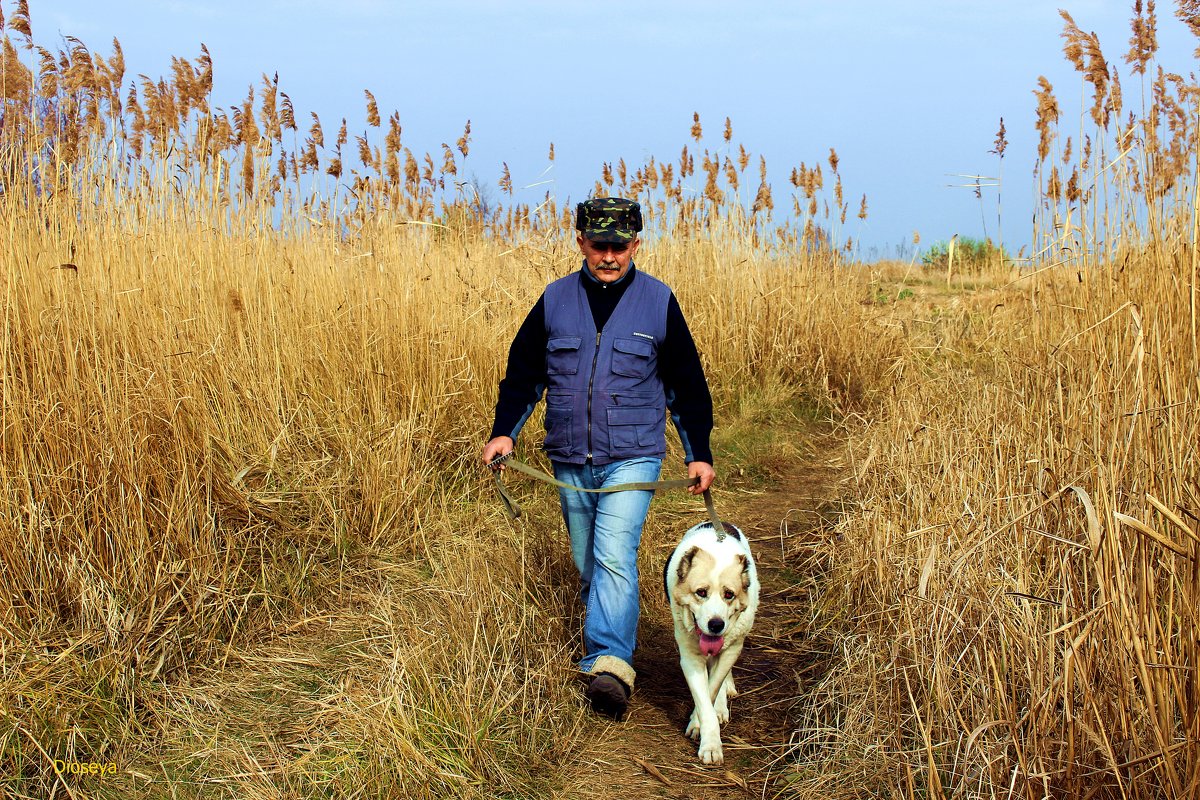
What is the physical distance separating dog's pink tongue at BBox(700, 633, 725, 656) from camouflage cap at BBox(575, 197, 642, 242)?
1.41m

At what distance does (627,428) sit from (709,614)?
2.37 feet

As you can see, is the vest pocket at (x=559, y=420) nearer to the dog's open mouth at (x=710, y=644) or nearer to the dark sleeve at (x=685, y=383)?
the dark sleeve at (x=685, y=383)

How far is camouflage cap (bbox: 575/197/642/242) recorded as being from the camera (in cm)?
337

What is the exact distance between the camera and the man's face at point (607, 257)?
11.2 feet

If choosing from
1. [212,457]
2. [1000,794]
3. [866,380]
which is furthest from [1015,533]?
[866,380]

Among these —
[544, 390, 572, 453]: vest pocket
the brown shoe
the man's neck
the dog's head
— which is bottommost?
the brown shoe

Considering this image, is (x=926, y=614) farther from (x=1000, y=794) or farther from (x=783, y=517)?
(x=783, y=517)

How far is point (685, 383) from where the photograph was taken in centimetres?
359

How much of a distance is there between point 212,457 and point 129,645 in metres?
0.91

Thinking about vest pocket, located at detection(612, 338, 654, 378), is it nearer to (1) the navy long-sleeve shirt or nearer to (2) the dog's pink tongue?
(1) the navy long-sleeve shirt

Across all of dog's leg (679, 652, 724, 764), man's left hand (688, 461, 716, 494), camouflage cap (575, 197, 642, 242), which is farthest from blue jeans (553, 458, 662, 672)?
camouflage cap (575, 197, 642, 242)

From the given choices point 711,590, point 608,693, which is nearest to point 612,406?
point 711,590

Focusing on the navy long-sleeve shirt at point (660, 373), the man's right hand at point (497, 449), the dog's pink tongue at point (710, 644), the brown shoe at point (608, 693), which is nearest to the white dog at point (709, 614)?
the dog's pink tongue at point (710, 644)

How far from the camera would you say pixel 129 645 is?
3322 millimetres
